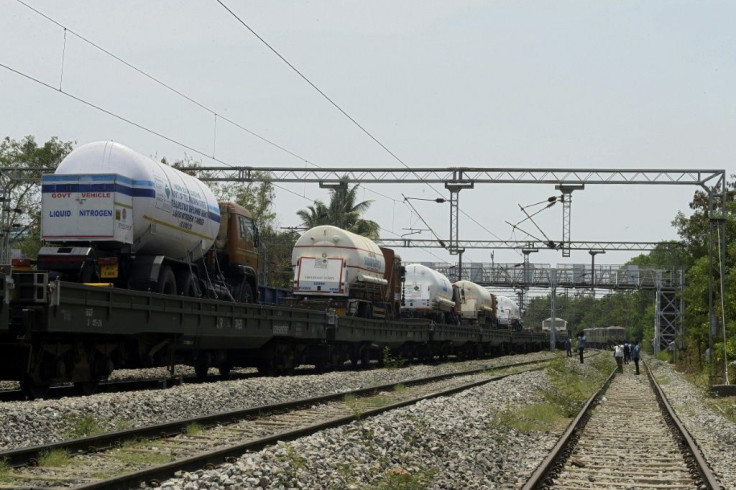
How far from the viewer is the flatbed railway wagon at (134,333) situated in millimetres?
13758

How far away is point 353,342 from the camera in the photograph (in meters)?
30.5

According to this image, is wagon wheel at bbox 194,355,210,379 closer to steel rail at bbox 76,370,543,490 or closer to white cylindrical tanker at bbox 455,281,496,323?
steel rail at bbox 76,370,543,490

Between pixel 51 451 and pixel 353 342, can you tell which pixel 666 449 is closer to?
pixel 51 451

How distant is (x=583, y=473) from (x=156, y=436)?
5086mm

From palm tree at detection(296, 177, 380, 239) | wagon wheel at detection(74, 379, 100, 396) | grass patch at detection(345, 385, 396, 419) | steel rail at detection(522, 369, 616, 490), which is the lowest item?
steel rail at detection(522, 369, 616, 490)

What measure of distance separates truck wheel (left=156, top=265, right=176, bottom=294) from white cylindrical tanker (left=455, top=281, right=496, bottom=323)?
35.2m

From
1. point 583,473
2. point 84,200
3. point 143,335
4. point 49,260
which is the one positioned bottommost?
point 583,473

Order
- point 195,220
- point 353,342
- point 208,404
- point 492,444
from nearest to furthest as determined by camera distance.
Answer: point 492,444 < point 208,404 < point 195,220 < point 353,342

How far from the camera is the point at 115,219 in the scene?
1836 centimetres

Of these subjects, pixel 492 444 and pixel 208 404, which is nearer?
pixel 492 444

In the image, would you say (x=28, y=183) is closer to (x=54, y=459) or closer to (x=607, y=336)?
(x=54, y=459)

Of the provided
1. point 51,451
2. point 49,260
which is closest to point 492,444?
point 51,451

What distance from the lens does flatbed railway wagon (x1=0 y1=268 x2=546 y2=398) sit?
1376cm

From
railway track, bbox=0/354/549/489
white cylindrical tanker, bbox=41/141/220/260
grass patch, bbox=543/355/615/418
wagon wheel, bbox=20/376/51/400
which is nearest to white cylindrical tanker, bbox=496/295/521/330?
grass patch, bbox=543/355/615/418
